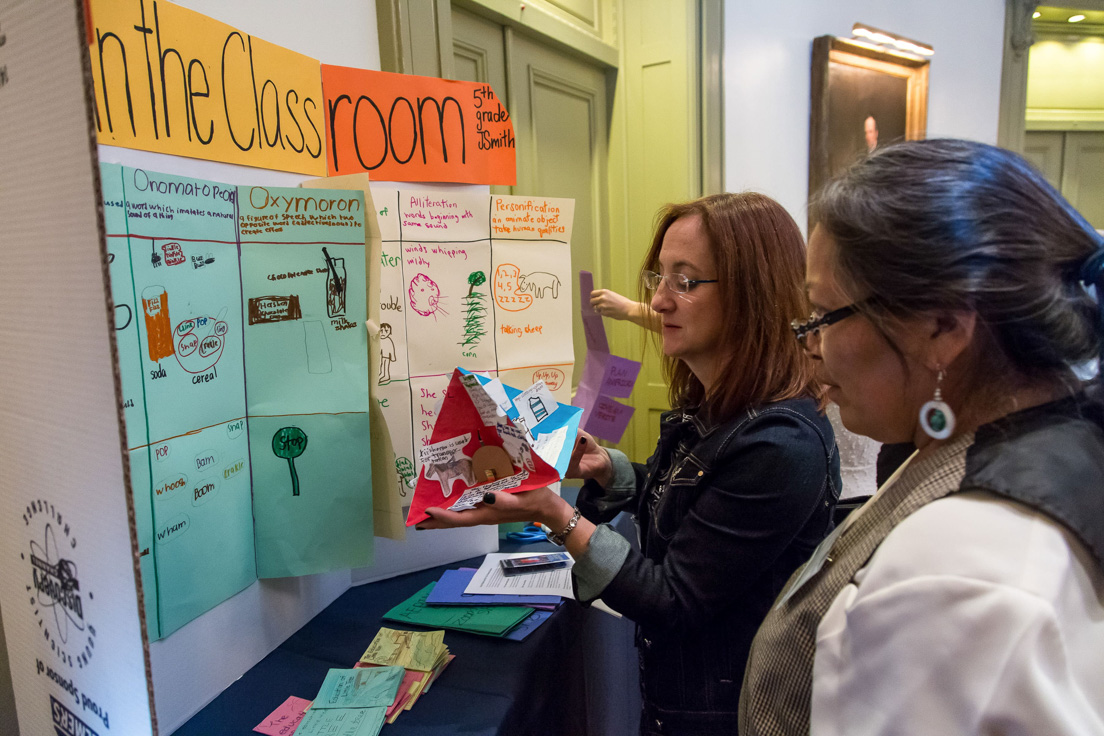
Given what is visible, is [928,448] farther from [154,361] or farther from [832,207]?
[154,361]

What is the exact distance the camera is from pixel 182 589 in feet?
2.98

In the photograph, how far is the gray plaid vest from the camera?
56 centimetres

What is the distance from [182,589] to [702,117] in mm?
2584

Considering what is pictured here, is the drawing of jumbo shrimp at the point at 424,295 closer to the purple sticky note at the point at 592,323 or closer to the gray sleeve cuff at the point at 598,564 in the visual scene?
the purple sticky note at the point at 592,323

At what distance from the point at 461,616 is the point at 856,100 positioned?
323 cm

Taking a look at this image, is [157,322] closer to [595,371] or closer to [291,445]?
[291,445]

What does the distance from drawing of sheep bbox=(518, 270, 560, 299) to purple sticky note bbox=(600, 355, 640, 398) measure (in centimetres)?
23

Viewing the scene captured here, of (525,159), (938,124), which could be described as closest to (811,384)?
(525,159)

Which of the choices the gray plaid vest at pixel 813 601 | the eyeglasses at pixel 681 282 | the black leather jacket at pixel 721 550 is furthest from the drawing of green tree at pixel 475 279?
the gray plaid vest at pixel 813 601

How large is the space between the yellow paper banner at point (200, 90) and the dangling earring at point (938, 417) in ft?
3.10

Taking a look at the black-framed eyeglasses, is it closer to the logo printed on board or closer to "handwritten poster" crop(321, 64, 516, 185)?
the logo printed on board

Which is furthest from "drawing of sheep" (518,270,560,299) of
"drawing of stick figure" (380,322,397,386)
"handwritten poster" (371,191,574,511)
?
"drawing of stick figure" (380,322,397,386)

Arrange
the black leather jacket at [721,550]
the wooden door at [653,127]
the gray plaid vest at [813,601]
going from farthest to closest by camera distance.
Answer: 1. the wooden door at [653,127]
2. the black leather jacket at [721,550]
3. the gray plaid vest at [813,601]

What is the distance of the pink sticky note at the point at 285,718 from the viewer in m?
0.90
